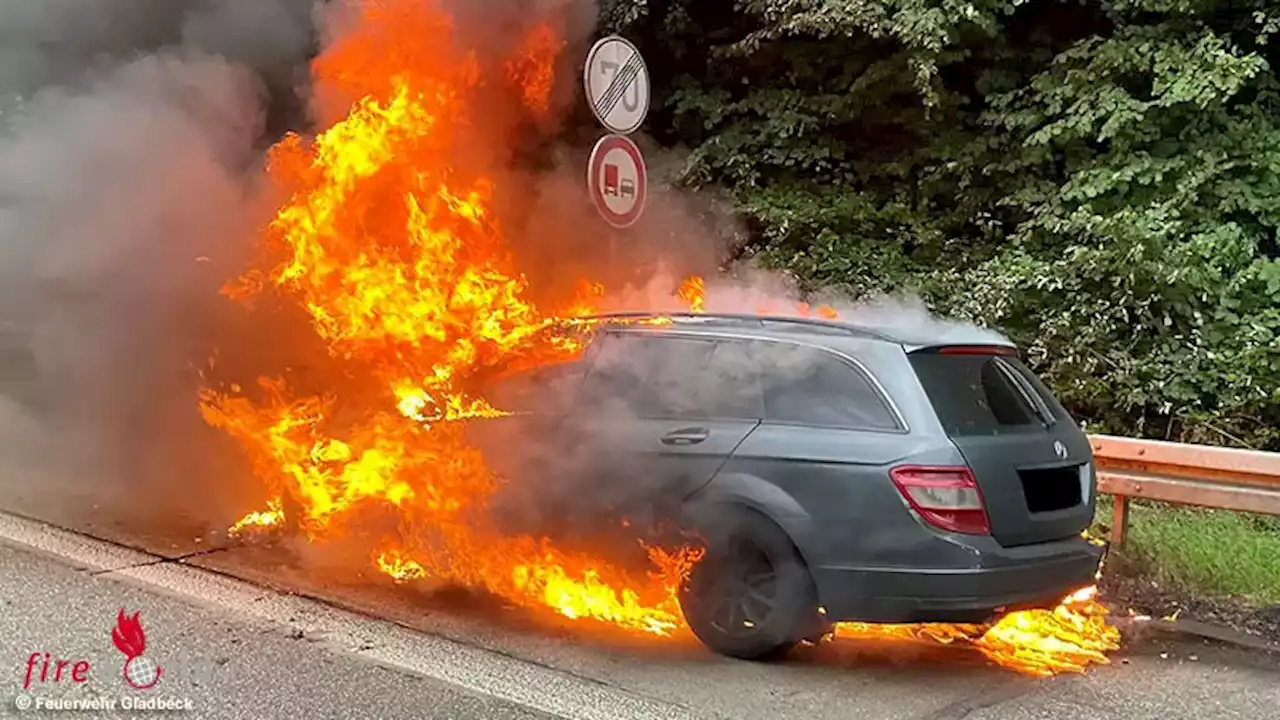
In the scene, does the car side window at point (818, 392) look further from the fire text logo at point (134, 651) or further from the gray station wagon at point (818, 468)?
the fire text logo at point (134, 651)

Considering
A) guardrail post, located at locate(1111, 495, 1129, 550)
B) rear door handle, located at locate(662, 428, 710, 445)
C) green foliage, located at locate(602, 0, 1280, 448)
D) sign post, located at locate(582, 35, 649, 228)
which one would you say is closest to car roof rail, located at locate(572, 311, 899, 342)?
rear door handle, located at locate(662, 428, 710, 445)

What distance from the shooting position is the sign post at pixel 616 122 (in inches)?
266

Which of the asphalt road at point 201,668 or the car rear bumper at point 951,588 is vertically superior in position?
the car rear bumper at point 951,588

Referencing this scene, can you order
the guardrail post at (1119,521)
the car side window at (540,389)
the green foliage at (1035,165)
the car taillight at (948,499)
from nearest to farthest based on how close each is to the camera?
the car taillight at (948,499), the car side window at (540,389), the guardrail post at (1119,521), the green foliage at (1035,165)

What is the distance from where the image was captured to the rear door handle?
5.11 meters

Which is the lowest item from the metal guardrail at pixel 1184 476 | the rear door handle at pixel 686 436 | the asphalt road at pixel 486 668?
the asphalt road at pixel 486 668

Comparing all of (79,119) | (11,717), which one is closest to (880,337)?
(11,717)

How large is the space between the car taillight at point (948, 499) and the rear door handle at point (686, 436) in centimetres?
97

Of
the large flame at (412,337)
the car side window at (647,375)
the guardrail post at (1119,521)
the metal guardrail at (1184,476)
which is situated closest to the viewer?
the car side window at (647,375)

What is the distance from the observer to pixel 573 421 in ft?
17.9

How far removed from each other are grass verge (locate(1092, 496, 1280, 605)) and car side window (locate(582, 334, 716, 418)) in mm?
2780

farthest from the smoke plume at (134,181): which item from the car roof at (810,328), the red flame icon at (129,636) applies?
the car roof at (810,328)

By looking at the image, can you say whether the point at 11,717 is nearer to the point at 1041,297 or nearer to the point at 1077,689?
the point at 1077,689

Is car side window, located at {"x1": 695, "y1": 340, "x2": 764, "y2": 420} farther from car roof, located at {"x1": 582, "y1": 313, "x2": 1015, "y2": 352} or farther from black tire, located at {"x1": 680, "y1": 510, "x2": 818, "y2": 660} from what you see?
black tire, located at {"x1": 680, "y1": 510, "x2": 818, "y2": 660}
